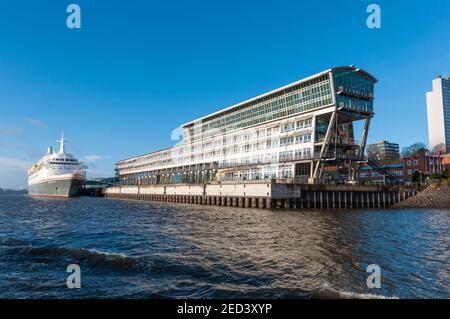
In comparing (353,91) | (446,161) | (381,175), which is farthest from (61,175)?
(446,161)

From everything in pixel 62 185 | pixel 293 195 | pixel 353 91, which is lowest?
pixel 293 195

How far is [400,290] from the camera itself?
1297cm

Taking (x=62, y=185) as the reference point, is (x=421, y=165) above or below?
above

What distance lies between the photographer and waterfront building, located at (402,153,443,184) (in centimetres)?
10412

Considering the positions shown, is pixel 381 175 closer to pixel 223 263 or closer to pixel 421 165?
pixel 421 165

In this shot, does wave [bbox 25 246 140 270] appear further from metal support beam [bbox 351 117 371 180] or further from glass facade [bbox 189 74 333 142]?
metal support beam [bbox 351 117 371 180]

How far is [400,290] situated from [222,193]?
5408 centimetres

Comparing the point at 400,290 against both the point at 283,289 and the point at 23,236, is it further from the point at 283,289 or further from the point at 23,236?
the point at 23,236

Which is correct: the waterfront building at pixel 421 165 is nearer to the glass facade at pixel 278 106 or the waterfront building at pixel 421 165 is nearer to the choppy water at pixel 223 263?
the glass facade at pixel 278 106

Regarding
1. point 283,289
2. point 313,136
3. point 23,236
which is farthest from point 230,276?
point 313,136

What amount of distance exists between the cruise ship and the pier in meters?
47.1

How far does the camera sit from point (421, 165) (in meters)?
105

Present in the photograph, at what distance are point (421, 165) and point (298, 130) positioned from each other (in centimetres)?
5767

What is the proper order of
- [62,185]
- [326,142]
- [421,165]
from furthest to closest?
[421,165] → [62,185] → [326,142]
